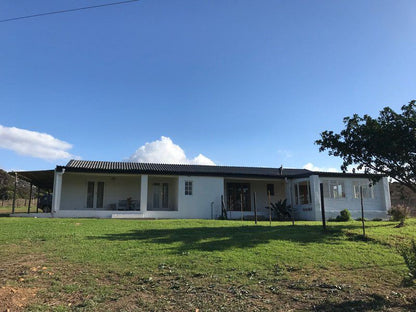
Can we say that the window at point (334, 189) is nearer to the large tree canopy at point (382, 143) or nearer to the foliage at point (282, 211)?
the foliage at point (282, 211)

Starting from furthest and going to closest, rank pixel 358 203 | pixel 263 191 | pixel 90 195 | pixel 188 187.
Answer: pixel 263 191, pixel 90 195, pixel 358 203, pixel 188 187

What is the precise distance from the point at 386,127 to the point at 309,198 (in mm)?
9257

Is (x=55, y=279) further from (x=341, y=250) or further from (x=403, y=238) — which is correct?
(x=403, y=238)

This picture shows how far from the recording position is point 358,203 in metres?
22.5

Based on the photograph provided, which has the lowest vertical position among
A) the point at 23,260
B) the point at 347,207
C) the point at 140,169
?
the point at 23,260

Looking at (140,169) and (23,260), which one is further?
(140,169)

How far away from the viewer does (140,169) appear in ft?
69.8

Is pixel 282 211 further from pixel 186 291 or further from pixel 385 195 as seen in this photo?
pixel 186 291

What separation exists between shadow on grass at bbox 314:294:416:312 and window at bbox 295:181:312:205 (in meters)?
16.8

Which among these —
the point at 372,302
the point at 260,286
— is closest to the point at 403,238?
the point at 372,302

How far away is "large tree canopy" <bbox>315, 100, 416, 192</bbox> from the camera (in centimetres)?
1387

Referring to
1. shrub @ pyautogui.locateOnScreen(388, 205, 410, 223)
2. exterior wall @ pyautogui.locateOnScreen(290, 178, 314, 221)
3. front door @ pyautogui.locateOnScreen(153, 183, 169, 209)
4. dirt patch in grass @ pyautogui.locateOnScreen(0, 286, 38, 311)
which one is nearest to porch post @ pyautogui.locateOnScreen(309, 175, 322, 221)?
exterior wall @ pyautogui.locateOnScreen(290, 178, 314, 221)

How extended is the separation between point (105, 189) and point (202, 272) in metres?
16.5

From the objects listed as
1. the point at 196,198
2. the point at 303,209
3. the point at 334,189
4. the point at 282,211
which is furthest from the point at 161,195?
the point at 334,189
